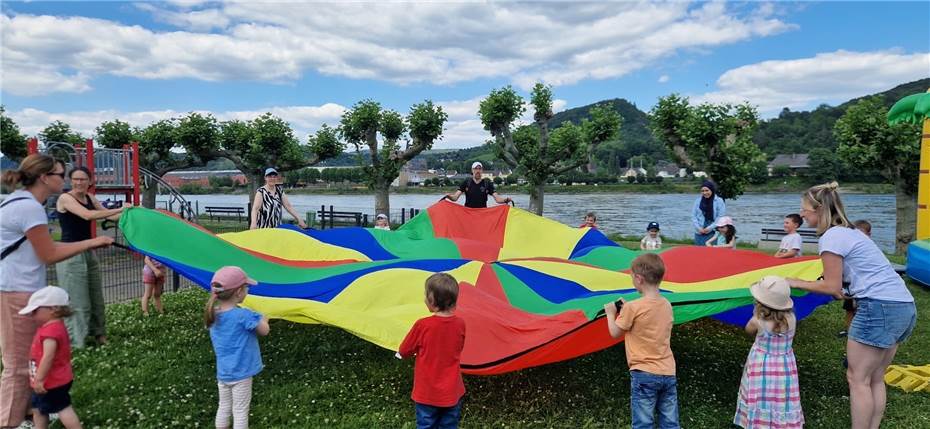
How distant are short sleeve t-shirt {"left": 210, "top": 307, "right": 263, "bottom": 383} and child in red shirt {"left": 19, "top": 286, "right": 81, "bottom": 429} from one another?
0.71 meters

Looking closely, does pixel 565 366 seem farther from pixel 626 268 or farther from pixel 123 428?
pixel 123 428

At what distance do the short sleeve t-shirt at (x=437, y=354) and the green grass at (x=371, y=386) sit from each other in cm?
80

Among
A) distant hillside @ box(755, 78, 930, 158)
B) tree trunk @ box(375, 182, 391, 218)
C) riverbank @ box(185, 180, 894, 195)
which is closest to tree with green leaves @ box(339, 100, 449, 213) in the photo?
tree trunk @ box(375, 182, 391, 218)

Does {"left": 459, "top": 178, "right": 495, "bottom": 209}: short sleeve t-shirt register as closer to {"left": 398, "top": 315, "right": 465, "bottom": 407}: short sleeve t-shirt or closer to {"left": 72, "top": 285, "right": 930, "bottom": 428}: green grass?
{"left": 72, "top": 285, "right": 930, "bottom": 428}: green grass

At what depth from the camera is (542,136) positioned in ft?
52.0

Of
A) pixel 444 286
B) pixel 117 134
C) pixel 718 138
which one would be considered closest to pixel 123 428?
pixel 444 286

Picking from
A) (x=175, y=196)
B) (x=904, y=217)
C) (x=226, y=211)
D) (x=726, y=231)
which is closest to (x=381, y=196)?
(x=175, y=196)

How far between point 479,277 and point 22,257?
310 centimetres

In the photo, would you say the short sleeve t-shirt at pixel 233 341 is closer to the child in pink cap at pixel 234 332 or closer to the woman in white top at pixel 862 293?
the child in pink cap at pixel 234 332

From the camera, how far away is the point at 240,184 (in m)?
52.7


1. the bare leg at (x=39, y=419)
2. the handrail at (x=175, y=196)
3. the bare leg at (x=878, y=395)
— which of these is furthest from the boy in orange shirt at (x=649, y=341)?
the handrail at (x=175, y=196)

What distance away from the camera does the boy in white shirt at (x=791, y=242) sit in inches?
188

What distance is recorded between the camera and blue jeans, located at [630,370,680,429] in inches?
112

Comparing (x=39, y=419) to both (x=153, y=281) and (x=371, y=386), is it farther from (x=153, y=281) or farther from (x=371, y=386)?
(x=153, y=281)
